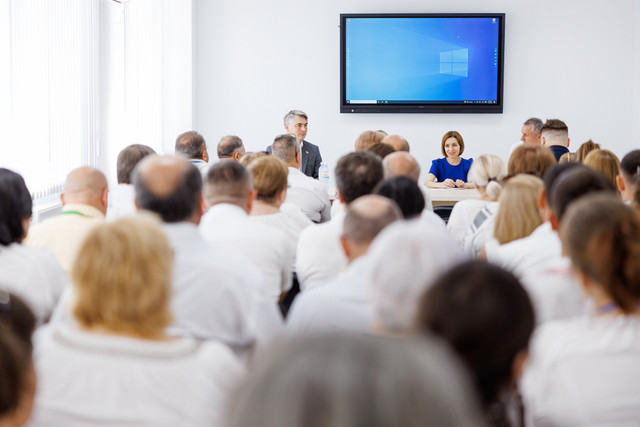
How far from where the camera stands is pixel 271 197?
3.97 metres

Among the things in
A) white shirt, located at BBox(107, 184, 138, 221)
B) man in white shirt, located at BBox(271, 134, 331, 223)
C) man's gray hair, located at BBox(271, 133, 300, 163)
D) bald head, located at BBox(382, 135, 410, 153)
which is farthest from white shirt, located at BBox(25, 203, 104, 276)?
bald head, located at BBox(382, 135, 410, 153)

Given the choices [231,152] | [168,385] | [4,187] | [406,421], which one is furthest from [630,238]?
[231,152]

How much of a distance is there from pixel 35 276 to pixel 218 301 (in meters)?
0.74

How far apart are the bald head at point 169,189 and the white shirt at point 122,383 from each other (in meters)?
1.03

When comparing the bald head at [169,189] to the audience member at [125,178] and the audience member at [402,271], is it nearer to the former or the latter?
the audience member at [402,271]

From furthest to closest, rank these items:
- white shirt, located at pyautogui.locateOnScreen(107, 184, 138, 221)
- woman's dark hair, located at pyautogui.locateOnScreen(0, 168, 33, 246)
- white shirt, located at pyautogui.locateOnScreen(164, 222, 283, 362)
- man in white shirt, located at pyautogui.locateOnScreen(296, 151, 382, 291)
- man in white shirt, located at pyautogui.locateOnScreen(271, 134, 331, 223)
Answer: man in white shirt, located at pyautogui.locateOnScreen(271, 134, 331, 223) < white shirt, located at pyautogui.locateOnScreen(107, 184, 138, 221) < man in white shirt, located at pyautogui.locateOnScreen(296, 151, 382, 291) < woman's dark hair, located at pyautogui.locateOnScreen(0, 168, 33, 246) < white shirt, located at pyautogui.locateOnScreen(164, 222, 283, 362)

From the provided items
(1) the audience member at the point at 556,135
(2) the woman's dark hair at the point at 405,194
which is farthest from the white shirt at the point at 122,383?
(1) the audience member at the point at 556,135

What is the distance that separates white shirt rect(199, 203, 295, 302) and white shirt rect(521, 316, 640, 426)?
5.31 feet

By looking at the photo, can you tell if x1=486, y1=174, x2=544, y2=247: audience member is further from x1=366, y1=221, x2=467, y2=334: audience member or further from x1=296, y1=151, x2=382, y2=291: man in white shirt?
x1=366, y1=221, x2=467, y2=334: audience member

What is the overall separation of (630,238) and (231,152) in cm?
440

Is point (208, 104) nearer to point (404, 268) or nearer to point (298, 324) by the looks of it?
point (298, 324)

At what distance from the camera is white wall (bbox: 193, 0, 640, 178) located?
9.02 m

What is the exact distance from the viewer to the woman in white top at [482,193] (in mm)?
4344

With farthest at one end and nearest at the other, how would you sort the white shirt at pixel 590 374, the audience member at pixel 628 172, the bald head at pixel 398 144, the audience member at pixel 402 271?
1. the bald head at pixel 398 144
2. the audience member at pixel 628 172
3. the white shirt at pixel 590 374
4. the audience member at pixel 402 271
